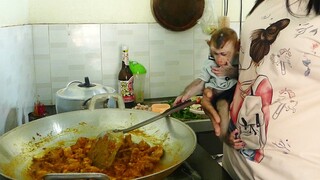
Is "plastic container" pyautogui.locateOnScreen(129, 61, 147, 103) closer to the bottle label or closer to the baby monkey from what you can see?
the bottle label

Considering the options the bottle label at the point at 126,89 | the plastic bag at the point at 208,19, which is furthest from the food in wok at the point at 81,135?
the plastic bag at the point at 208,19

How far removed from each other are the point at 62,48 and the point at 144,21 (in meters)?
0.41

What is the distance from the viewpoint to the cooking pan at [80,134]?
2.53ft

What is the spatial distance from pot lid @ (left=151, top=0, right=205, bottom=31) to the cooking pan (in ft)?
2.49

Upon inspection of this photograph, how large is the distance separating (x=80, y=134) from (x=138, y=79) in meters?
0.69

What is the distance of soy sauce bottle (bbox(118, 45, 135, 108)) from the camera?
1533 mm

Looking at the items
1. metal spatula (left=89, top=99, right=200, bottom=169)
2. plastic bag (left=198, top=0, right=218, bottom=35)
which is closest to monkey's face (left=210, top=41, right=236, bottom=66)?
metal spatula (left=89, top=99, right=200, bottom=169)

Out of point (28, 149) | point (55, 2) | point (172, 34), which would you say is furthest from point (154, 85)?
point (28, 149)

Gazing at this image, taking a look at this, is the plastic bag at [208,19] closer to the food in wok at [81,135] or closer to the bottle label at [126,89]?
the bottle label at [126,89]

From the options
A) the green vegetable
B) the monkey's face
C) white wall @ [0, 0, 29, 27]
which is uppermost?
white wall @ [0, 0, 29, 27]

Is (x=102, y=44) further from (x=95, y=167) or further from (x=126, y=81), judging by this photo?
(x=95, y=167)

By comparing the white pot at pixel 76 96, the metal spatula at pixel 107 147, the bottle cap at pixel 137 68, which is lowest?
the metal spatula at pixel 107 147

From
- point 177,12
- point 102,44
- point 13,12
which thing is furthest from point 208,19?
point 13,12

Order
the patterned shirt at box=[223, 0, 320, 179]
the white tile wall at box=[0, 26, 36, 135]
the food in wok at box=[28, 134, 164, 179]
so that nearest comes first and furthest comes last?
the patterned shirt at box=[223, 0, 320, 179], the food in wok at box=[28, 134, 164, 179], the white tile wall at box=[0, 26, 36, 135]
